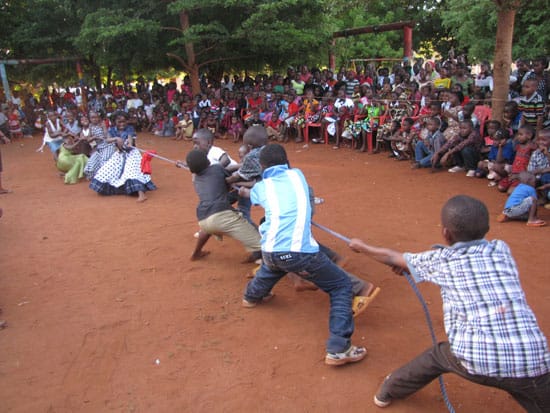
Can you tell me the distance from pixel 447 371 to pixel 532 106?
6430 millimetres

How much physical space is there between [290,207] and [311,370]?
1127 millimetres

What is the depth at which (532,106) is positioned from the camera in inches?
297

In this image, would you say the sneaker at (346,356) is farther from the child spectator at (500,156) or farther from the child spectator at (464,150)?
the child spectator at (464,150)

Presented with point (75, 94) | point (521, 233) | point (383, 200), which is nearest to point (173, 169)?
point (383, 200)

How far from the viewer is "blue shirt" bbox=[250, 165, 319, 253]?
335 cm

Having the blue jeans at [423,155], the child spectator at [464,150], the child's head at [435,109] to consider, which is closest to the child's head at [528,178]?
the child spectator at [464,150]

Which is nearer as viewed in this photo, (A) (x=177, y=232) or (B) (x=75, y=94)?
(A) (x=177, y=232)

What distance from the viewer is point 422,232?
550 cm

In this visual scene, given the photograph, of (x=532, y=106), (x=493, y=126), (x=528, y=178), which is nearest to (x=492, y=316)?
(x=528, y=178)

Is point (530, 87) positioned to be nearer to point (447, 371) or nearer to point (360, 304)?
point (360, 304)

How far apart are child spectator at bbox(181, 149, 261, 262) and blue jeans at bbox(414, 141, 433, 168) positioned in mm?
4791

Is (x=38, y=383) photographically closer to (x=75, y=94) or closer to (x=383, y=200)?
(x=383, y=200)

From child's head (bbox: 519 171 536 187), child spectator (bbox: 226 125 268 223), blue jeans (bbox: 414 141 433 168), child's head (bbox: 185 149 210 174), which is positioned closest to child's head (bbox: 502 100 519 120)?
blue jeans (bbox: 414 141 433 168)

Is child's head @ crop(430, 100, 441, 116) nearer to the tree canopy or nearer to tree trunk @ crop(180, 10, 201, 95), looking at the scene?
the tree canopy
